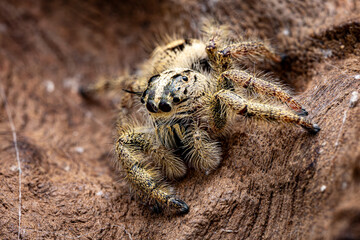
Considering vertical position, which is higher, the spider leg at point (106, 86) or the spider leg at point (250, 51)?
the spider leg at point (250, 51)

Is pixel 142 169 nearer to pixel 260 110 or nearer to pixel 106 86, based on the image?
pixel 260 110

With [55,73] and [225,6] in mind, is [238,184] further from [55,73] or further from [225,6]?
[55,73]

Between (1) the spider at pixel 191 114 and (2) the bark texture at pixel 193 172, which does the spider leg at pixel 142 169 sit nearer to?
(1) the spider at pixel 191 114

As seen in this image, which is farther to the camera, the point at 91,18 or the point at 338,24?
the point at 91,18

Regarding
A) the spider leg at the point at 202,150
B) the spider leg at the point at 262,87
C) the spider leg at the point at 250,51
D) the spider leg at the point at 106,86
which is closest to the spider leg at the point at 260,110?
the spider leg at the point at 262,87

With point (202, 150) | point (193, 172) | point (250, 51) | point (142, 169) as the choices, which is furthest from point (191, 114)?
point (250, 51)

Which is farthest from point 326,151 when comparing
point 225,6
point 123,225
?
point 225,6

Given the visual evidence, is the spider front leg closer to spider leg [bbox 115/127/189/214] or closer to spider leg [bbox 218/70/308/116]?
spider leg [bbox 218/70/308/116]
